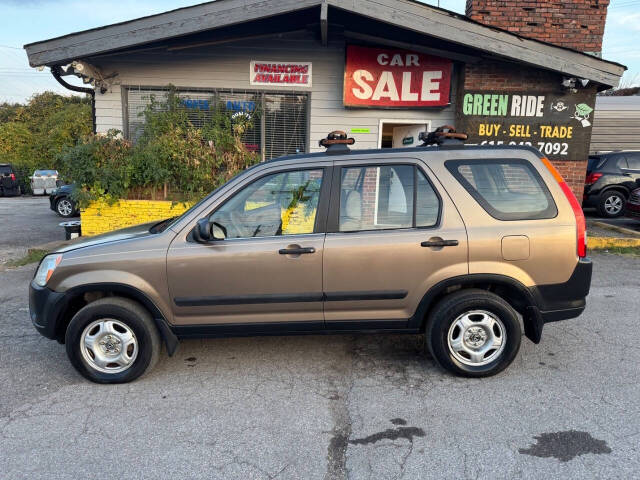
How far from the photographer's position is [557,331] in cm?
459

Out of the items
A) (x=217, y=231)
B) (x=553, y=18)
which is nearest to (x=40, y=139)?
(x=553, y=18)

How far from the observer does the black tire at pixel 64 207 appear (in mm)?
13477

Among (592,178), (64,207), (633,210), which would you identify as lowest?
(64,207)

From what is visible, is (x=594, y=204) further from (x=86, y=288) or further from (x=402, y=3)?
(x=86, y=288)

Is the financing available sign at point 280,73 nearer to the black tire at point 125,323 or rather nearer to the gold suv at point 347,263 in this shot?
the gold suv at point 347,263

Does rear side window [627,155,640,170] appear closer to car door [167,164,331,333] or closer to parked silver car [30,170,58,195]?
car door [167,164,331,333]

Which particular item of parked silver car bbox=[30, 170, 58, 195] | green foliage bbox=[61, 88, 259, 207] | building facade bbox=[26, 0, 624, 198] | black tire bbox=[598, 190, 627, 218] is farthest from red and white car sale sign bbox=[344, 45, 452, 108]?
parked silver car bbox=[30, 170, 58, 195]

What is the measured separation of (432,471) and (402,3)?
7.30m

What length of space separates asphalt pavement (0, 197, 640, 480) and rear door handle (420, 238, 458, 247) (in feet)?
3.46

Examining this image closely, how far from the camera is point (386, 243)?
11.4ft

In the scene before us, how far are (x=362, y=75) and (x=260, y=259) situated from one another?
22.0ft

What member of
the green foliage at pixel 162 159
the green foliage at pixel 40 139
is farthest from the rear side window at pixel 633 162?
the green foliage at pixel 40 139

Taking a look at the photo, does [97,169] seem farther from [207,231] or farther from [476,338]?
[476,338]

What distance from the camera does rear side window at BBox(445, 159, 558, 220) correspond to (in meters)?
3.56
